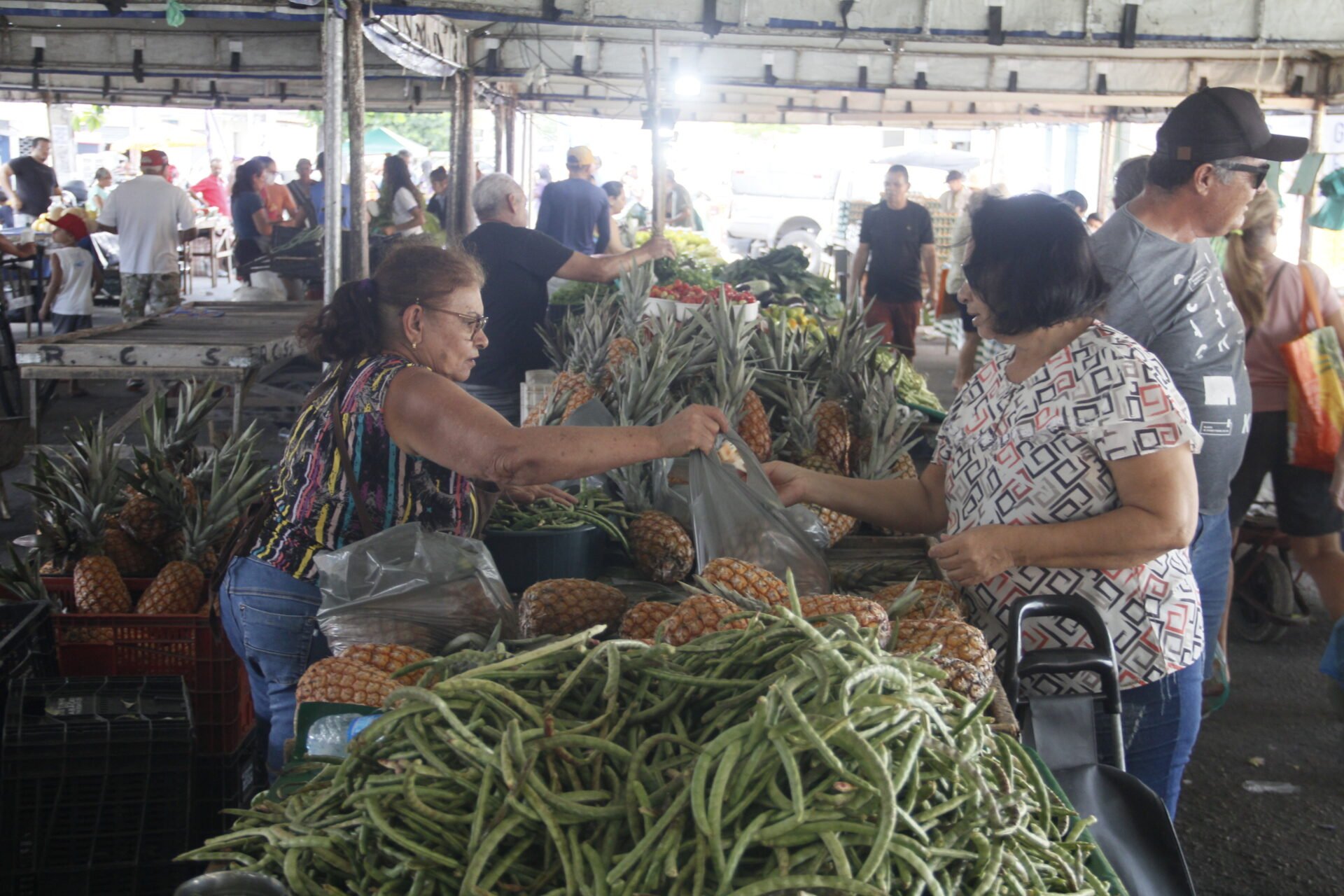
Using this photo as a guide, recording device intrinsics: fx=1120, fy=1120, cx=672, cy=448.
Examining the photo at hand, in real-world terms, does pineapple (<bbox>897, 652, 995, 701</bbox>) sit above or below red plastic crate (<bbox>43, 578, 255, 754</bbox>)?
above

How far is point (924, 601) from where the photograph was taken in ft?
8.38

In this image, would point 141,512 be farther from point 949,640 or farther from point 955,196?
point 955,196

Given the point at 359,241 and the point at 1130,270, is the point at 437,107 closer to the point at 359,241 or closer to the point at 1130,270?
the point at 359,241

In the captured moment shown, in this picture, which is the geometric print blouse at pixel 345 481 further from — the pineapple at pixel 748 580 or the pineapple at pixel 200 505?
the pineapple at pixel 200 505

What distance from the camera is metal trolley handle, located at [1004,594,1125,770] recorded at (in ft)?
7.64

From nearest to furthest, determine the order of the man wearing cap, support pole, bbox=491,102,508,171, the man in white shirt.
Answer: the man wearing cap < the man in white shirt < support pole, bbox=491,102,508,171

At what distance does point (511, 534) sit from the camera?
3.23 metres

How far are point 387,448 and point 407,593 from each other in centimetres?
40

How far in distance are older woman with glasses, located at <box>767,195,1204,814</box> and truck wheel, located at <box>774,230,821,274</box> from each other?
59.7 ft

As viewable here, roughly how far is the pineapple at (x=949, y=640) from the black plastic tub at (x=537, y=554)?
128 cm

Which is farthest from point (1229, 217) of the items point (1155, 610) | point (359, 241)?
point (359, 241)

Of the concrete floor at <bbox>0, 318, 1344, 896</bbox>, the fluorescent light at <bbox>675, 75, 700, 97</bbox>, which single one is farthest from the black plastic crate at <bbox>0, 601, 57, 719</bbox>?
the fluorescent light at <bbox>675, 75, 700, 97</bbox>

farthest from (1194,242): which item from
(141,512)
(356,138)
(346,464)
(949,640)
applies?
(356,138)

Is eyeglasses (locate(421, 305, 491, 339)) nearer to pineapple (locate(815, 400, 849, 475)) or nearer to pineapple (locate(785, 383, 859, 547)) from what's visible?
pineapple (locate(785, 383, 859, 547))
